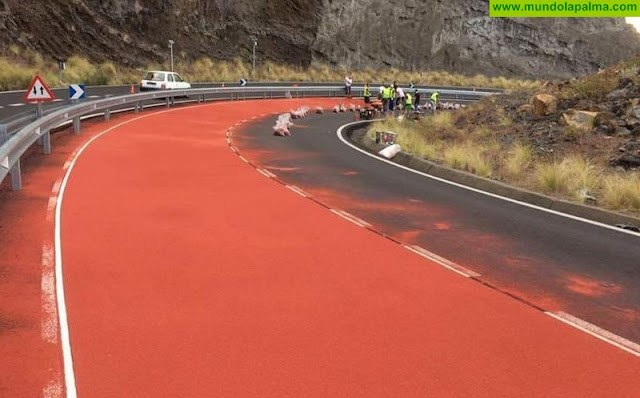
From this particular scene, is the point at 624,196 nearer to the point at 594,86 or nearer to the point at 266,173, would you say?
the point at 266,173

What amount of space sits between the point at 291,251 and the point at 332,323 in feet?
7.70

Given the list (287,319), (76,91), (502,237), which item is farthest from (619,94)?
(76,91)

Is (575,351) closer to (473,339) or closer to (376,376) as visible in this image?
(473,339)

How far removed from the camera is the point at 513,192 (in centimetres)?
1204

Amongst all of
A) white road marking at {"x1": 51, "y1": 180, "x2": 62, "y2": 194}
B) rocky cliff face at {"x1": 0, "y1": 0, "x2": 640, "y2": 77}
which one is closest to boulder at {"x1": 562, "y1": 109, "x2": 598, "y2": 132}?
white road marking at {"x1": 51, "y1": 180, "x2": 62, "y2": 194}

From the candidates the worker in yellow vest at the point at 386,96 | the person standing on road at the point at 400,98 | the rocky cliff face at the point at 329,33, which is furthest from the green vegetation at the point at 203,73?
the worker in yellow vest at the point at 386,96

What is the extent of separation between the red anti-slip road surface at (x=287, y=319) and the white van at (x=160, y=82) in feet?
83.3

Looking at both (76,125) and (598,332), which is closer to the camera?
(598,332)

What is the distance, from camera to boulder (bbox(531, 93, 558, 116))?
21.0 m

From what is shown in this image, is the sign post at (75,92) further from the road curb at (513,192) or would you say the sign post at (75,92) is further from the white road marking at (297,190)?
the white road marking at (297,190)

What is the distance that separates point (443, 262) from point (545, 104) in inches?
615

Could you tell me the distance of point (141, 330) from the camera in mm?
5254

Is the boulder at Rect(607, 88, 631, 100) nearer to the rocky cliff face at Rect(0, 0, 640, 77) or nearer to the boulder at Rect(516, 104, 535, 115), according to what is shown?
the boulder at Rect(516, 104, 535, 115)

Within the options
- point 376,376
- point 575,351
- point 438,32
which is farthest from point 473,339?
point 438,32
